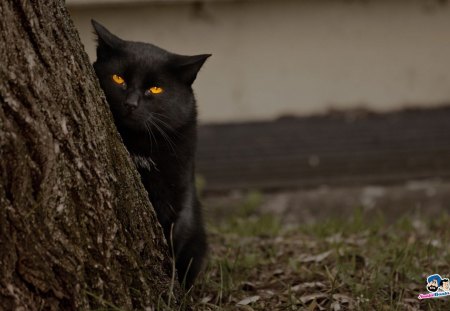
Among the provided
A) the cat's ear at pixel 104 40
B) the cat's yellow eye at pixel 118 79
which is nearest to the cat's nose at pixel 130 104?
the cat's yellow eye at pixel 118 79

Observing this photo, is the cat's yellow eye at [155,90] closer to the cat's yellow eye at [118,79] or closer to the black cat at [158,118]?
the black cat at [158,118]

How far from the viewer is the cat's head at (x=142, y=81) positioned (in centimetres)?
251

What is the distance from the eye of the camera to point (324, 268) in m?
2.92

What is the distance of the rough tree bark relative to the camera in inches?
67.2

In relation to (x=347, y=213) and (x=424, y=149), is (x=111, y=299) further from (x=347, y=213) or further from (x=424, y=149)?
(x=424, y=149)

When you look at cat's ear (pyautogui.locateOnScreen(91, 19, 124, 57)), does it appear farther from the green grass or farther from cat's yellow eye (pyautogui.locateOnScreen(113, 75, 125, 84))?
the green grass

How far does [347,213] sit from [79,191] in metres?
3.40

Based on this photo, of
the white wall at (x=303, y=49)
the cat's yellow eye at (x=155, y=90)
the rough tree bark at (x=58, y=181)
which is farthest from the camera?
the white wall at (x=303, y=49)

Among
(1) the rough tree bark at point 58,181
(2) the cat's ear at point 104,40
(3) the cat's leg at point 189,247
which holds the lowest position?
(3) the cat's leg at point 189,247

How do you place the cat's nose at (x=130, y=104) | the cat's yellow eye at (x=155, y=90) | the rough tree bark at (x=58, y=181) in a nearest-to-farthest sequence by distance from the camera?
the rough tree bark at (x=58, y=181)
the cat's nose at (x=130, y=104)
the cat's yellow eye at (x=155, y=90)

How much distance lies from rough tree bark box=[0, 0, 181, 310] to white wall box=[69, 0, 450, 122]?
383 cm

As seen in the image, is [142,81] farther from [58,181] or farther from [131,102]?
[58,181]

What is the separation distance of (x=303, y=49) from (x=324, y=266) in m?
3.25

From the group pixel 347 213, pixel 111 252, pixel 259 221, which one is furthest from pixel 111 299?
pixel 347 213
